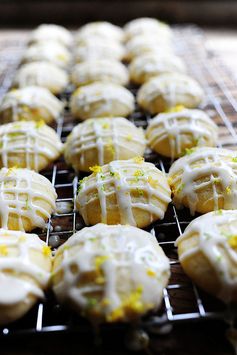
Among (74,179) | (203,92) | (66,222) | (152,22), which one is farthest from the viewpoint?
(152,22)

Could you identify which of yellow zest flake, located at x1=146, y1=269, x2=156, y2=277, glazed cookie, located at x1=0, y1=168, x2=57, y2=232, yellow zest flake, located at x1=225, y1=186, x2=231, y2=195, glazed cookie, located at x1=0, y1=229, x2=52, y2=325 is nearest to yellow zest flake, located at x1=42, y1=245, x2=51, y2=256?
glazed cookie, located at x1=0, y1=229, x2=52, y2=325

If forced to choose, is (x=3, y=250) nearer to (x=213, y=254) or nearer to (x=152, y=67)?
(x=213, y=254)

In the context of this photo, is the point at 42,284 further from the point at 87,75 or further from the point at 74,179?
the point at 87,75

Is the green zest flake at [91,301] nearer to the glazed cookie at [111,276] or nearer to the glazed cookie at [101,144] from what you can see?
the glazed cookie at [111,276]

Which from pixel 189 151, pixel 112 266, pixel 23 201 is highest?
pixel 189 151

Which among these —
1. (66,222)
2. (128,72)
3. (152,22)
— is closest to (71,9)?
(152,22)

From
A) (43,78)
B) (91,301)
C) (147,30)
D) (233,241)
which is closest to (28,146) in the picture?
(43,78)
